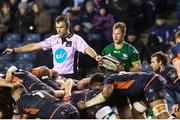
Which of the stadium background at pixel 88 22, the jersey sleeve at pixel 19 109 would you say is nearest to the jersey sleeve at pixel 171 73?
the jersey sleeve at pixel 19 109

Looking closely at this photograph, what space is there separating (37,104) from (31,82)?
980 mm

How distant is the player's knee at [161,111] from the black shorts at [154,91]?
109 mm

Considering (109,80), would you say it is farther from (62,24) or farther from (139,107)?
(62,24)

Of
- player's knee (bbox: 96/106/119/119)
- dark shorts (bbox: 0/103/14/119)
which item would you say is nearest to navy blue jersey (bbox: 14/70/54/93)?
dark shorts (bbox: 0/103/14/119)

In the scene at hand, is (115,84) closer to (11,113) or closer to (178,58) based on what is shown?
(178,58)

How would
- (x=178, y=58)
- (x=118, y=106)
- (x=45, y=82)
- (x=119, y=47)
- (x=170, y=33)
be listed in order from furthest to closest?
(x=170, y=33)
(x=119, y=47)
(x=45, y=82)
(x=118, y=106)
(x=178, y=58)

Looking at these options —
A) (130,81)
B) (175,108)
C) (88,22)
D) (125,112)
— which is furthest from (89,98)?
(88,22)

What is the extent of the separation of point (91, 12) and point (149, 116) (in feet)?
19.3

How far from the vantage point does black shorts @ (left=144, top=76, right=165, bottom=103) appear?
344 inches

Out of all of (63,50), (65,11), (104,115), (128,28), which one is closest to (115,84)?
(104,115)

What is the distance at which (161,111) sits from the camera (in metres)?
8.67

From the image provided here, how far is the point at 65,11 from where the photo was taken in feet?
53.0

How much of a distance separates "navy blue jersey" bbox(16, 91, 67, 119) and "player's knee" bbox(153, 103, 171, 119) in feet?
4.21

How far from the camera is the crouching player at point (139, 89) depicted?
344 inches
